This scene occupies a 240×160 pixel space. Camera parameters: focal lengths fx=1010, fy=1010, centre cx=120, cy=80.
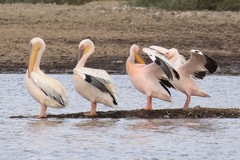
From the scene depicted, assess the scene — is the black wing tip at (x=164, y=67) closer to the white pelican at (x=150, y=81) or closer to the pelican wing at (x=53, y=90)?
the white pelican at (x=150, y=81)

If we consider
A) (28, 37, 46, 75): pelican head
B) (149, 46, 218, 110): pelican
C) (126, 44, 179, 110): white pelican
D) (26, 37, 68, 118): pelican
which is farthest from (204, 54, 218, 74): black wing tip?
(28, 37, 46, 75): pelican head

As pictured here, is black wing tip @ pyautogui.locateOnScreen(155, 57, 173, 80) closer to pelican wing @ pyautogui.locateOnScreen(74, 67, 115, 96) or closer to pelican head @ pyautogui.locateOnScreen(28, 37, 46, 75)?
pelican wing @ pyautogui.locateOnScreen(74, 67, 115, 96)

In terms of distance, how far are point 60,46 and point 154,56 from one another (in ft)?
23.3

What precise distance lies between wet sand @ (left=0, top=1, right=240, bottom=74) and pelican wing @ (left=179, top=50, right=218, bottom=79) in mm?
4743

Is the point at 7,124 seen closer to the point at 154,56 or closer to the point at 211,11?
the point at 154,56

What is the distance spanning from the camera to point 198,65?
12.1m

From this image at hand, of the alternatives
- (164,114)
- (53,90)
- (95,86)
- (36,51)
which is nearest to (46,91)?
(53,90)

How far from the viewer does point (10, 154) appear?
9.40 m

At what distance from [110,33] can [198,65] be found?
7418mm

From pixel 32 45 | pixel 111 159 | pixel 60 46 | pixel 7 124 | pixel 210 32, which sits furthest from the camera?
pixel 210 32

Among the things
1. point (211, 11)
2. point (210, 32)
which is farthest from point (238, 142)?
point (211, 11)

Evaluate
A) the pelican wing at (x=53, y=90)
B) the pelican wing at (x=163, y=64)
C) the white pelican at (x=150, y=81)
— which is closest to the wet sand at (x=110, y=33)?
the white pelican at (x=150, y=81)

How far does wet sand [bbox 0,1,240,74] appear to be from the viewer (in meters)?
17.5

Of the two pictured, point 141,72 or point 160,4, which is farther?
point 160,4
